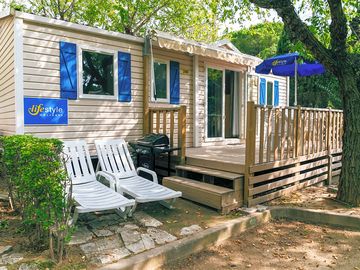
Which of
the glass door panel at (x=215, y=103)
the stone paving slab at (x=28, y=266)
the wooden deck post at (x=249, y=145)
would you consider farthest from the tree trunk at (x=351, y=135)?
the stone paving slab at (x=28, y=266)

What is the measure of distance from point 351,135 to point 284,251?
2312mm

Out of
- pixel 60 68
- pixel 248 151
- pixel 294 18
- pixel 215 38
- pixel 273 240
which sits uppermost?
pixel 215 38

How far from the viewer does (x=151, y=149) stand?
545 centimetres

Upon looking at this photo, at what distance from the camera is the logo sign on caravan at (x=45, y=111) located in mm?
4996

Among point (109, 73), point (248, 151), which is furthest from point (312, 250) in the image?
point (109, 73)

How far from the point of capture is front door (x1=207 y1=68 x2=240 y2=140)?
26.2 ft

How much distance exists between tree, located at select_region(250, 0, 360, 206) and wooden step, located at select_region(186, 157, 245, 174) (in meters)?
1.66

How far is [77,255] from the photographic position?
2.89 metres

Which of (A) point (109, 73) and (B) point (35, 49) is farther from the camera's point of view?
(A) point (109, 73)

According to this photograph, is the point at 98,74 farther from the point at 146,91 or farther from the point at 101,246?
the point at 101,246

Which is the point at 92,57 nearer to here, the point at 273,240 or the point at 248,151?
the point at 248,151

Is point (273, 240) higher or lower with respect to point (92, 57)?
lower

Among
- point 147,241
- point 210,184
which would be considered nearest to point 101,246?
point 147,241

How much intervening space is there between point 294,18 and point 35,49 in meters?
4.09
